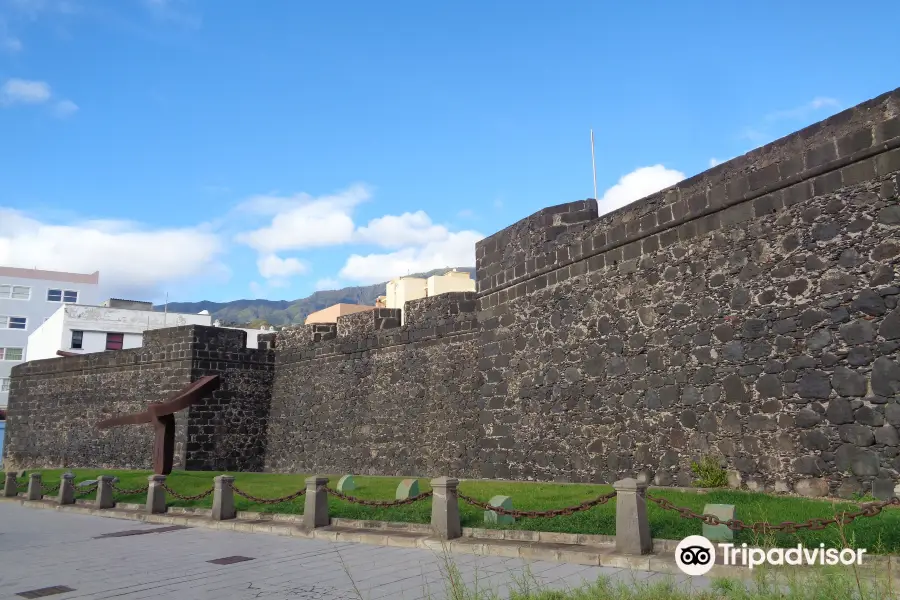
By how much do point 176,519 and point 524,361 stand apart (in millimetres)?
6549

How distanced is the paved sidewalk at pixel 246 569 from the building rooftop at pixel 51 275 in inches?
2013

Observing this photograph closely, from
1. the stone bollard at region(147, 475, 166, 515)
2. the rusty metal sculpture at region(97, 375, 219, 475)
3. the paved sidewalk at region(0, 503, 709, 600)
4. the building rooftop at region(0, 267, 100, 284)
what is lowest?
the paved sidewalk at region(0, 503, 709, 600)

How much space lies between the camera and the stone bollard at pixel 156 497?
12.3 meters

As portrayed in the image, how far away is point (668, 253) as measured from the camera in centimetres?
995

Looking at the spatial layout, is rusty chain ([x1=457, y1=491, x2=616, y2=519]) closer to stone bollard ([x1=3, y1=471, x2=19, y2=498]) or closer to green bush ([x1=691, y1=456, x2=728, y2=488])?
green bush ([x1=691, y1=456, x2=728, y2=488])

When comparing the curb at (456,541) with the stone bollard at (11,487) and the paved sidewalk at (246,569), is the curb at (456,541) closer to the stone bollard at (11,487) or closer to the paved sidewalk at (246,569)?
the paved sidewalk at (246,569)

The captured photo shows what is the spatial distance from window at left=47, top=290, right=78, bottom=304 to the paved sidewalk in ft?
166

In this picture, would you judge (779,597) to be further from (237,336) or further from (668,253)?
(237,336)

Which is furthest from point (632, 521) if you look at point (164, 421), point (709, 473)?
point (164, 421)

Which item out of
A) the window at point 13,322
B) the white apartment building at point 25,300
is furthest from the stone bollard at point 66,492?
the window at point 13,322

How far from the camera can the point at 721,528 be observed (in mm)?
6062

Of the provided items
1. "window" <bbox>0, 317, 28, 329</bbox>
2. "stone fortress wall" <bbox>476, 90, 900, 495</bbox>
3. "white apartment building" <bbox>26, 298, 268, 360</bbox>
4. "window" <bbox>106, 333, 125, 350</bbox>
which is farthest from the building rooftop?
"stone fortress wall" <bbox>476, 90, 900, 495</bbox>

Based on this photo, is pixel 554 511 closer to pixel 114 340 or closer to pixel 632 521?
pixel 632 521

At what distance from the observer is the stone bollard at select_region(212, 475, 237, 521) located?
427 inches
